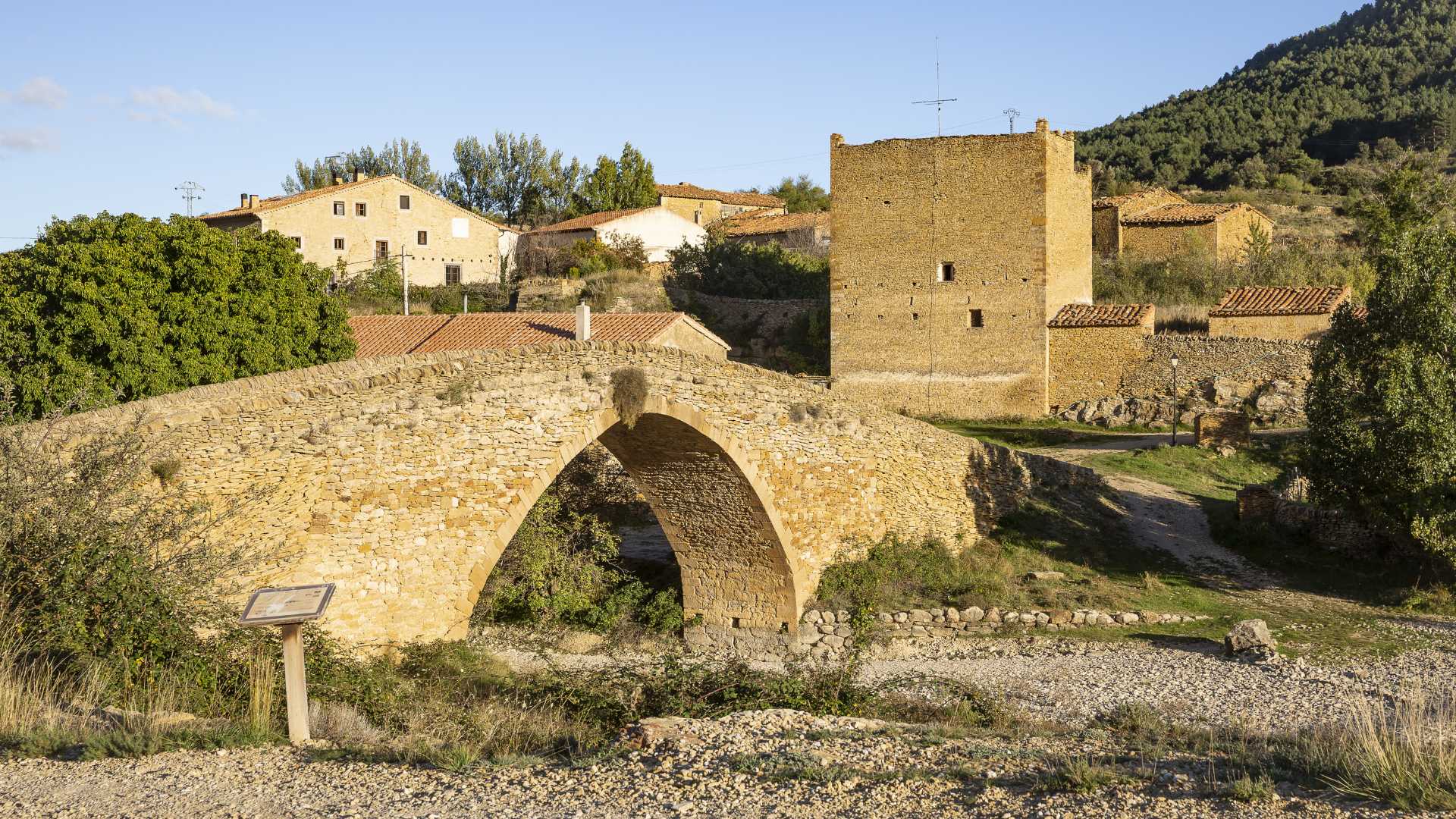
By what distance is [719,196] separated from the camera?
2467 inches

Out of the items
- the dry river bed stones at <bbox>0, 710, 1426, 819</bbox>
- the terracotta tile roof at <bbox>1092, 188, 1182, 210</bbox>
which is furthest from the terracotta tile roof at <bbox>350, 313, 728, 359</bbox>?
the dry river bed stones at <bbox>0, 710, 1426, 819</bbox>

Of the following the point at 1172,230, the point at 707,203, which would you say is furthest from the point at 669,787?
the point at 707,203

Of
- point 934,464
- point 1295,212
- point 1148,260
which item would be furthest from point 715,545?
point 1295,212

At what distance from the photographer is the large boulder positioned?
1554 centimetres

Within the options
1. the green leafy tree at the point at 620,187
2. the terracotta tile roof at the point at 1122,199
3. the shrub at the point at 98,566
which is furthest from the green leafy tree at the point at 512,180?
the shrub at the point at 98,566

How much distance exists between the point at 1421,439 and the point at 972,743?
11.4 m

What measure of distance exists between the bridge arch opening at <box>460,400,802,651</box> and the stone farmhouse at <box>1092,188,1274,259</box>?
26702mm

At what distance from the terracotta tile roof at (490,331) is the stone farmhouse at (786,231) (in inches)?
813

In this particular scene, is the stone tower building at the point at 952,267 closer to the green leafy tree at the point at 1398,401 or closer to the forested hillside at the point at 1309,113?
the green leafy tree at the point at 1398,401

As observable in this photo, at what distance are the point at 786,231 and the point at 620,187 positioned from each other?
1114 centimetres

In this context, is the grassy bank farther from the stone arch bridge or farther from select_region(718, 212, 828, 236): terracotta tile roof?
select_region(718, 212, 828, 236): terracotta tile roof

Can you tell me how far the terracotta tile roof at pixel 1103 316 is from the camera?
31359 mm

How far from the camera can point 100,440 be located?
34.5 ft

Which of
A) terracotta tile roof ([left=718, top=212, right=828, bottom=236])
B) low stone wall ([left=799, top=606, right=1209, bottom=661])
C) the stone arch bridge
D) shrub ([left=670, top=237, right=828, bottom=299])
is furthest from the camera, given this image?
terracotta tile roof ([left=718, top=212, right=828, bottom=236])
